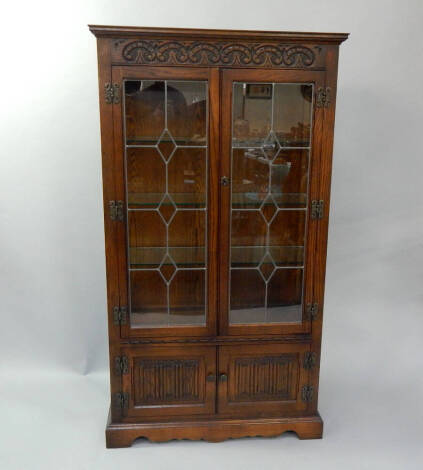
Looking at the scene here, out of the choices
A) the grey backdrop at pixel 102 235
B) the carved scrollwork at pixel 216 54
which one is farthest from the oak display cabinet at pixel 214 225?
the grey backdrop at pixel 102 235

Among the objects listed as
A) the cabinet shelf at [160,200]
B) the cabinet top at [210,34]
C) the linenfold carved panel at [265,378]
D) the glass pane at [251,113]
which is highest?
the cabinet top at [210,34]

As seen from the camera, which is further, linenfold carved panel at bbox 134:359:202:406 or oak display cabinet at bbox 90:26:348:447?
linenfold carved panel at bbox 134:359:202:406

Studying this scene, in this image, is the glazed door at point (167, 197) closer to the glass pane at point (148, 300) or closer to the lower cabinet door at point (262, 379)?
the glass pane at point (148, 300)

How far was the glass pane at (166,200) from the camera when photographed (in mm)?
1897

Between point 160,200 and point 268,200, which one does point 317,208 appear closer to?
point 268,200

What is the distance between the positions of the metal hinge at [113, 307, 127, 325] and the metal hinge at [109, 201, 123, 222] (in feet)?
1.22

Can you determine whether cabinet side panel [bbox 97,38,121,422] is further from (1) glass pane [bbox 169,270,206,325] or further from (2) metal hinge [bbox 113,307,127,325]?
(1) glass pane [bbox 169,270,206,325]

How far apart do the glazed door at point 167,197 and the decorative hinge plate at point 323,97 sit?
389 mm

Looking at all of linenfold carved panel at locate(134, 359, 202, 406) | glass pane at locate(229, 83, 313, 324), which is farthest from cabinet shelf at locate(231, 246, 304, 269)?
linenfold carved panel at locate(134, 359, 202, 406)

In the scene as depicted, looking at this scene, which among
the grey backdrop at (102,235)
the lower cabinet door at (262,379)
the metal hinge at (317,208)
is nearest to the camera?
the metal hinge at (317,208)

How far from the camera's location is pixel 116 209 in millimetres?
1908

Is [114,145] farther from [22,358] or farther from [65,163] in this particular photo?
[22,358]

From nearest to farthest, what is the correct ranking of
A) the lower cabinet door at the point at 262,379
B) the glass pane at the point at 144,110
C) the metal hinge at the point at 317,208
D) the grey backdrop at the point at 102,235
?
the glass pane at the point at 144,110, the metal hinge at the point at 317,208, the lower cabinet door at the point at 262,379, the grey backdrop at the point at 102,235

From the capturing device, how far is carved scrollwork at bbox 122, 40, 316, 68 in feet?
5.91
